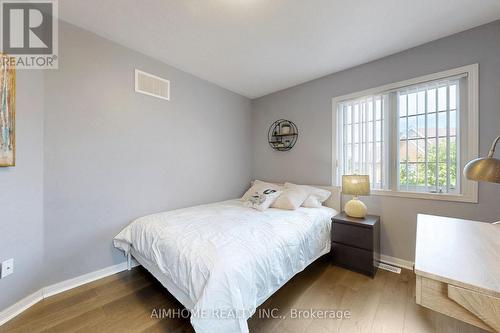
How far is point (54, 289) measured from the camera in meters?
1.75

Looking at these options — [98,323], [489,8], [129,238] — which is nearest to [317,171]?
[489,8]

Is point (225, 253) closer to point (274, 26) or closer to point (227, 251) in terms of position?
point (227, 251)

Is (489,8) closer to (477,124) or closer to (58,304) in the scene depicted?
(477,124)

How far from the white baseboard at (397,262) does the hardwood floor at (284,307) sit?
139 millimetres

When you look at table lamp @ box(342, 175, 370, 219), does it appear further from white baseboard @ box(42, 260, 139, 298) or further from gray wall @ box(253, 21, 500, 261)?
white baseboard @ box(42, 260, 139, 298)

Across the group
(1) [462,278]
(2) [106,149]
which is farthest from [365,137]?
(2) [106,149]

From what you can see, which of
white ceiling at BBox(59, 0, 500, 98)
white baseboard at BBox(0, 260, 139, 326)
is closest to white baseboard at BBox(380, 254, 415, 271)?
white ceiling at BBox(59, 0, 500, 98)

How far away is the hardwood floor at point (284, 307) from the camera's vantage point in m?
1.40

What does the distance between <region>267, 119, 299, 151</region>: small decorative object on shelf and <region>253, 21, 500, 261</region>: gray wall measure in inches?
3.5

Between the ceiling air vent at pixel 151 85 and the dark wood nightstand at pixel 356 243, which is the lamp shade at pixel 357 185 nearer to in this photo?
the dark wood nightstand at pixel 356 243

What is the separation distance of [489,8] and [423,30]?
418 mm

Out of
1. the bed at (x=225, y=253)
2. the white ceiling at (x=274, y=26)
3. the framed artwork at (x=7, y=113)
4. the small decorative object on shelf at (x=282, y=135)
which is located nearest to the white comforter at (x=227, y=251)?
the bed at (x=225, y=253)

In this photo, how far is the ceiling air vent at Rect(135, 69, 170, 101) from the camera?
2.27 metres

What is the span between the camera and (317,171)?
2.94 m
